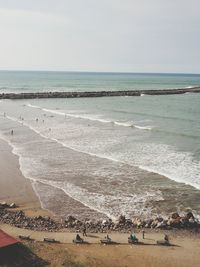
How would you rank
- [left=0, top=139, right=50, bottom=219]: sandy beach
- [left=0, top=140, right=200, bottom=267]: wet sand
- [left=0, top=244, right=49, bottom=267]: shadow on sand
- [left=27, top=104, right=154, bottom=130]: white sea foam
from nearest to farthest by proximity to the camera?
1. [left=0, top=244, right=49, bottom=267]: shadow on sand
2. [left=0, top=140, right=200, bottom=267]: wet sand
3. [left=0, top=139, right=50, bottom=219]: sandy beach
4. [left=27, top=104, right=154, bottom=130]: white sea foam

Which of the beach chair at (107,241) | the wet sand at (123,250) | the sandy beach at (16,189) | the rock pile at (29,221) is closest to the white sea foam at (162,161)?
the sandy beach at (16,189)

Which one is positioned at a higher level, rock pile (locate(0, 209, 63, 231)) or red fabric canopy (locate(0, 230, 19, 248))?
red fabric canopy (locate(0, 230, 19, 248))

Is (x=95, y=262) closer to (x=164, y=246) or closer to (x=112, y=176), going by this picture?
(x=164, y=246)

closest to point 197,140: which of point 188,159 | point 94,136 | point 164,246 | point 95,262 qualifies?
point 188,159

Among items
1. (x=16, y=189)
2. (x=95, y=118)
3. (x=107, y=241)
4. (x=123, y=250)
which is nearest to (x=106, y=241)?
(x=107, y=241)

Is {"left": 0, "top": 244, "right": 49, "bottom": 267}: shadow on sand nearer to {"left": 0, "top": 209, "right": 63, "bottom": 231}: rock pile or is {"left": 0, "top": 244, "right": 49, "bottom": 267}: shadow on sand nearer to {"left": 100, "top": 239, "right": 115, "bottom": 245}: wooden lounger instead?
{"left": 100, "top": 239, "right": 115, "bottom": 245}: wooden lounger

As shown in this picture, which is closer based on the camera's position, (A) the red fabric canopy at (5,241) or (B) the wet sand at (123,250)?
(A) the red fabric canopy at (5,241)

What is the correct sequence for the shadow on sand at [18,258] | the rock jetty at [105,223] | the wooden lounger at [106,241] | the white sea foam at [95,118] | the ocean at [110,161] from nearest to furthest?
1. the shadow on sand at [18,258]
2. the wooden lounger at [106,241]
3. the rock jetty at [105,223]
4. the ocean at [110,161]
5. the white sea foam at [95,118]

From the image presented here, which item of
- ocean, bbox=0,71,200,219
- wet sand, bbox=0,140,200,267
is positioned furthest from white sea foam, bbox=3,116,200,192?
wet sand, bbox=0,140,200,267

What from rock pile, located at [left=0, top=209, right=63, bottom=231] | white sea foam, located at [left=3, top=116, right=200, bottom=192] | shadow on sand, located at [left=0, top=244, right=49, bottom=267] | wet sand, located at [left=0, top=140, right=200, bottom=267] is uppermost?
white sea foam, located at [left=3, top=116, right=200, bottom=192]

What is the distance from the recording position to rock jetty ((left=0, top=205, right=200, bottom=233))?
72.0 ft

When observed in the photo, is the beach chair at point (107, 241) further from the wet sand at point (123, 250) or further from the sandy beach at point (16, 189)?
the sandy beach at point (16, 189)

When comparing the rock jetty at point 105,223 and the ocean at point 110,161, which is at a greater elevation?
the ocean at point 110,161

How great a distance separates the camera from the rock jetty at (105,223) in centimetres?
2194
